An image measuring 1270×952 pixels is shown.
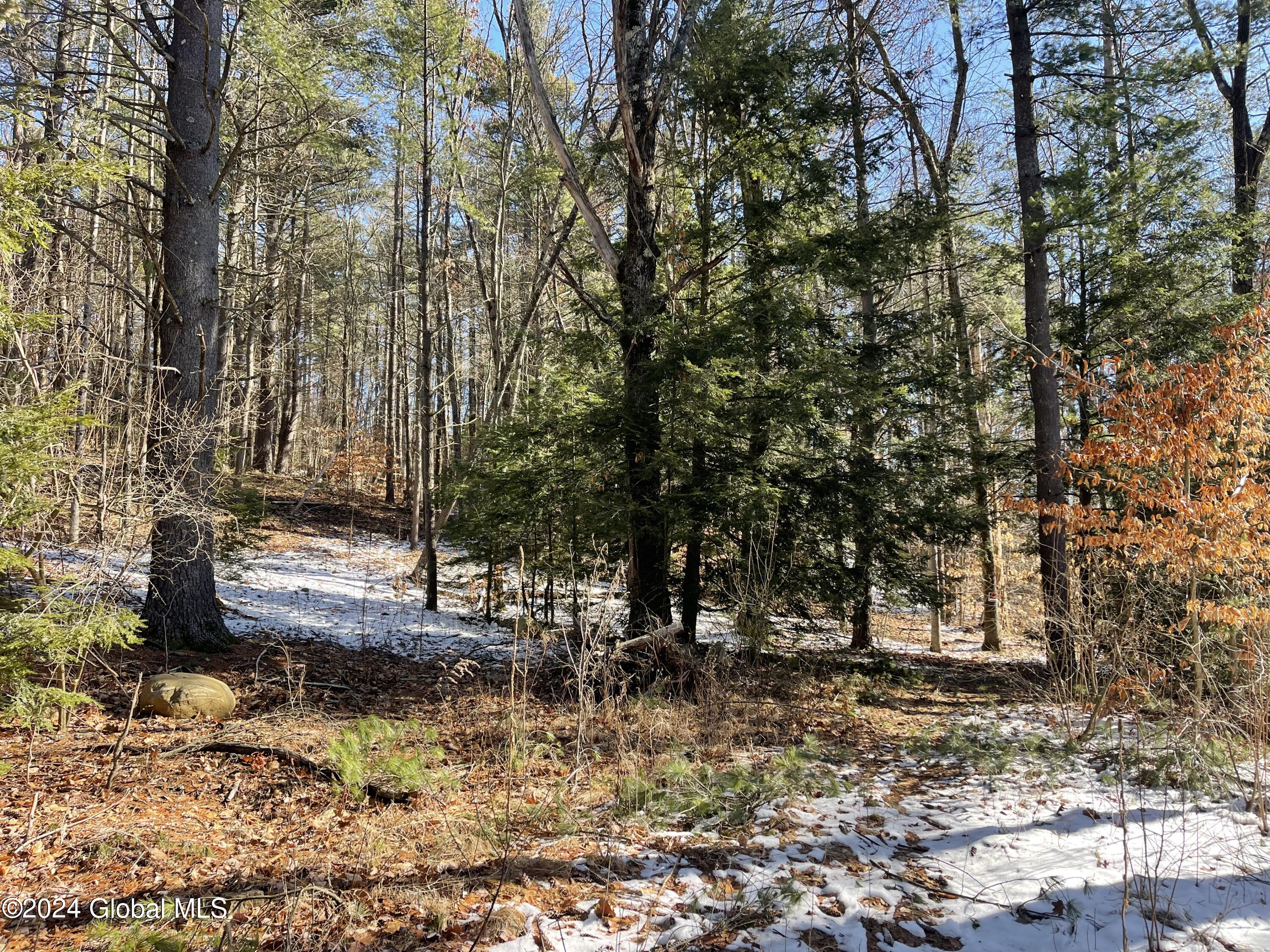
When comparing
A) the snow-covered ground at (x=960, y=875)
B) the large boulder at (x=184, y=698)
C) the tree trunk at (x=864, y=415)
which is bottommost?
the snow-covered ground at (x=960, y=875)

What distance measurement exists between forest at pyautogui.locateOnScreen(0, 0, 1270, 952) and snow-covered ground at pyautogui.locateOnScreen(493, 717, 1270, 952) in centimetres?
3

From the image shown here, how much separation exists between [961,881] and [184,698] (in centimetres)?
559

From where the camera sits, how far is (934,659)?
419 inches

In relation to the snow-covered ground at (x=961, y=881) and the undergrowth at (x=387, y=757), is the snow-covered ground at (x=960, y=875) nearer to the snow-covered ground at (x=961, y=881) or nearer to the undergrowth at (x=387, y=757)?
the snow-covered ground at (x=961, y=881)

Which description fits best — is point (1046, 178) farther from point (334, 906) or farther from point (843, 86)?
point (334, 906)

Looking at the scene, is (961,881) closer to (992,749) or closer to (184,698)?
(992,749)

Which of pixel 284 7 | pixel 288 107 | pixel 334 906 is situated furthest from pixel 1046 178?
Result: pixel 288 107

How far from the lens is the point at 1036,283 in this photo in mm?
8586

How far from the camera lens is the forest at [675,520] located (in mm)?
3445

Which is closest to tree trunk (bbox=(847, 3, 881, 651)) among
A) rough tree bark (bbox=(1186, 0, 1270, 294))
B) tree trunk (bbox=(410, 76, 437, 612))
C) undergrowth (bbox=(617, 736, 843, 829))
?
undergrowth (bbox=(617, 736, 843, 829))

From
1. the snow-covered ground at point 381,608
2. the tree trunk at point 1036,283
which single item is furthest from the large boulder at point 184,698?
the tree trunk at point 1036,283

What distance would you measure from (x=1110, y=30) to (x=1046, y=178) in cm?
265

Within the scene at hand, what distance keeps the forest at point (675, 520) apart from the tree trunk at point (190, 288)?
51 mm

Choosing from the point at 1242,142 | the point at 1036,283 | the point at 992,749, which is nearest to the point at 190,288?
the point at 992,749
